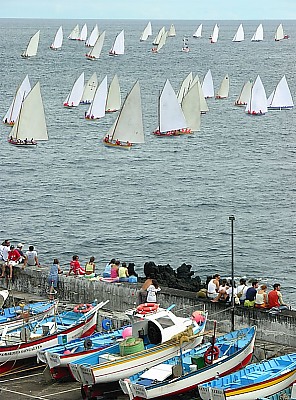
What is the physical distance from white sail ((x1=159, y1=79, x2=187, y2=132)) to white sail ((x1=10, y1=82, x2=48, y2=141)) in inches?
371

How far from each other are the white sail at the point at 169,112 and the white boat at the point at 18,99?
10874 mm

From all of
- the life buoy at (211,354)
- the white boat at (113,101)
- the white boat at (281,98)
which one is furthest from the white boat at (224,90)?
the life buoy at (211,354)

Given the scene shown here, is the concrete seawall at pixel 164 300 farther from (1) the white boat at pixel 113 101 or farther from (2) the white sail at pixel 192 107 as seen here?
(1) the white boat at pixel 113 101

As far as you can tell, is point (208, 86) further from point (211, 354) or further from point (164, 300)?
point (211, 354)

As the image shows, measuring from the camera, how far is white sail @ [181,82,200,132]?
86.8m

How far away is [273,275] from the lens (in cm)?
4347

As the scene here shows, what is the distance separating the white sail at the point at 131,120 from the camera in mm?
74938

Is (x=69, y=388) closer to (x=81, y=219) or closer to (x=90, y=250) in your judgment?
(x=90, y=250)

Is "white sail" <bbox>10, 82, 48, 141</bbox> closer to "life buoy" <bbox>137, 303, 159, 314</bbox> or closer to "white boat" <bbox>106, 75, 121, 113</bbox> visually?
"white boat" <bbox>106, 75, 121, 113</bbox>

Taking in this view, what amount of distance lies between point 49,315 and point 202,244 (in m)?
24.9

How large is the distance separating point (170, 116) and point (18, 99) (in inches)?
486

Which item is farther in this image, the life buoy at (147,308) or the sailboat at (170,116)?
the sailboat at (170,116)

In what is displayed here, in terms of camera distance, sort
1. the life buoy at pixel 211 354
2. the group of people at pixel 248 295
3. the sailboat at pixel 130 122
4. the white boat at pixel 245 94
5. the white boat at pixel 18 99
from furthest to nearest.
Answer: the white boat at pixel 245 94 < the white boat at pixel 18 99 < the sailboat at pixel 130 122 < the group of people at pixel 248 295 < the life buoy at pixel 211 354

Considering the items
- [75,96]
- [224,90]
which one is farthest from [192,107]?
[224,90]
